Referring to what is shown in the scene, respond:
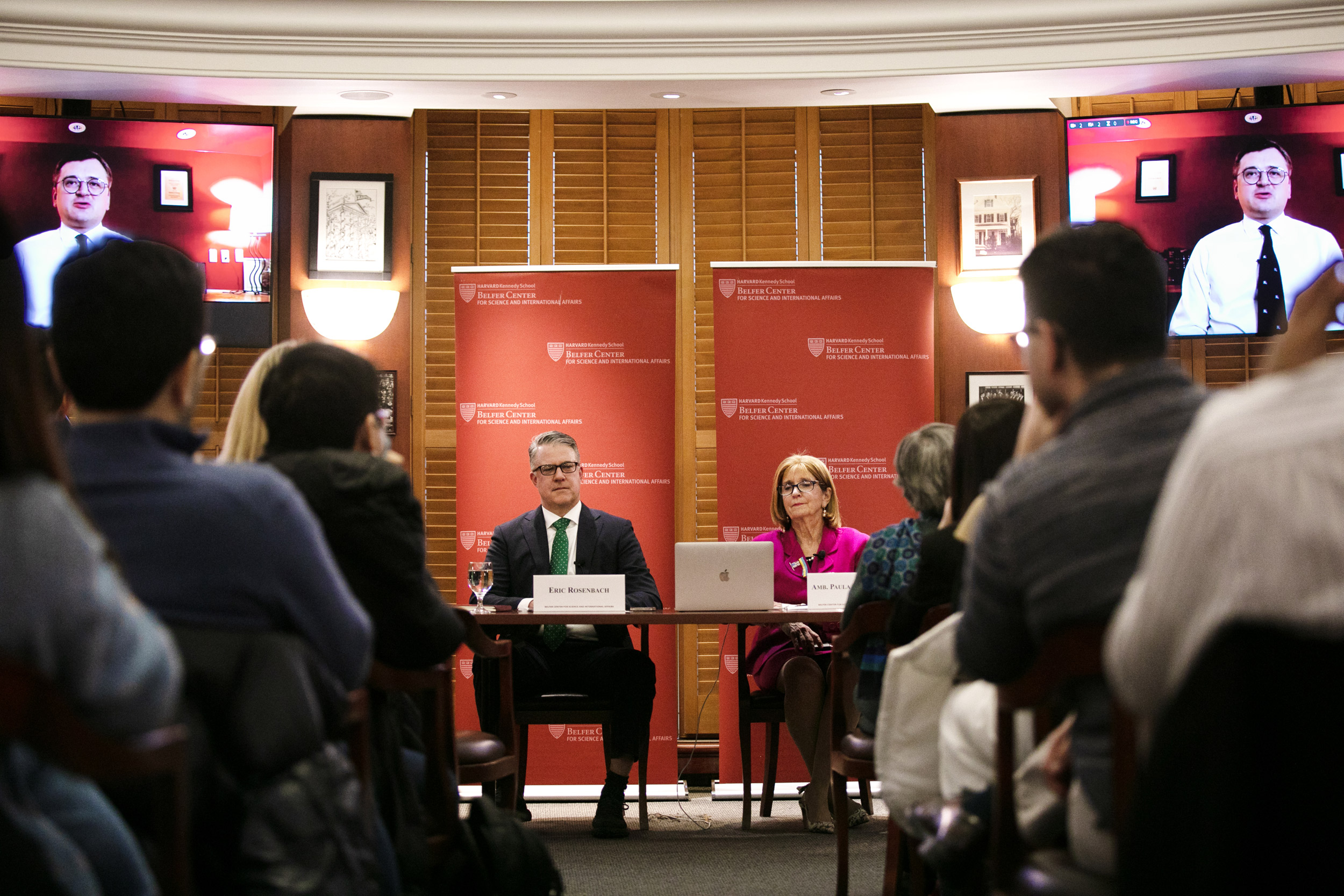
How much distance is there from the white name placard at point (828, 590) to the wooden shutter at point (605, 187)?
8.40 feet

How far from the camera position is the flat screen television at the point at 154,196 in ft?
18.9

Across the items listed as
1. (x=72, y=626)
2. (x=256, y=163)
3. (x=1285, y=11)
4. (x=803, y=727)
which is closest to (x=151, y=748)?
→ (x=72, y=626)

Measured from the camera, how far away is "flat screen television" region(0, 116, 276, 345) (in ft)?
18.9

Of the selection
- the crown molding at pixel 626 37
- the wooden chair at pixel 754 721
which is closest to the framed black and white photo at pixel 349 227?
the crown molding at pixel 626 37

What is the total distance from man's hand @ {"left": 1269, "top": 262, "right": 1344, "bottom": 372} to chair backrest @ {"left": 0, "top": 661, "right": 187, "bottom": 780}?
154cm

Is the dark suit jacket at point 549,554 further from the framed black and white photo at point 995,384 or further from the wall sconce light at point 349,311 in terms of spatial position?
the framed black and white photo at point 995,384

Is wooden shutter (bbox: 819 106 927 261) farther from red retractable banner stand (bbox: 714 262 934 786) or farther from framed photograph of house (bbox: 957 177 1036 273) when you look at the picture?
red retractable banner stand (bbox: 714 262 934 786)

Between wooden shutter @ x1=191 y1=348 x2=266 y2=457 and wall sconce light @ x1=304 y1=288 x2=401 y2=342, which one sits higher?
wall sconce light @ x1=304 y1=288 x2=401 y2=342

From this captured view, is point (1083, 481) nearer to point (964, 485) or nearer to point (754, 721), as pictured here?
point (964, 485)

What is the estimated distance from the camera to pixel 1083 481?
5.38ft

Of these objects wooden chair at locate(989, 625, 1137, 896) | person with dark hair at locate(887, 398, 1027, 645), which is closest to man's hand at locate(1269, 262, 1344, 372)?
wooden chair at locate(989, 625, 1137, 896)

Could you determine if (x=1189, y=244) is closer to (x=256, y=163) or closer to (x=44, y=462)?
(x=256, y=163)

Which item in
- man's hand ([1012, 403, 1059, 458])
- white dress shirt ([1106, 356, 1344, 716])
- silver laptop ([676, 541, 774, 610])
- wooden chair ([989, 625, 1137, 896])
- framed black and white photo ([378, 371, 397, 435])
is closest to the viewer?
white dress shirt ([1106, 356, 1344, 716])

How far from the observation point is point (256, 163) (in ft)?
19.7
